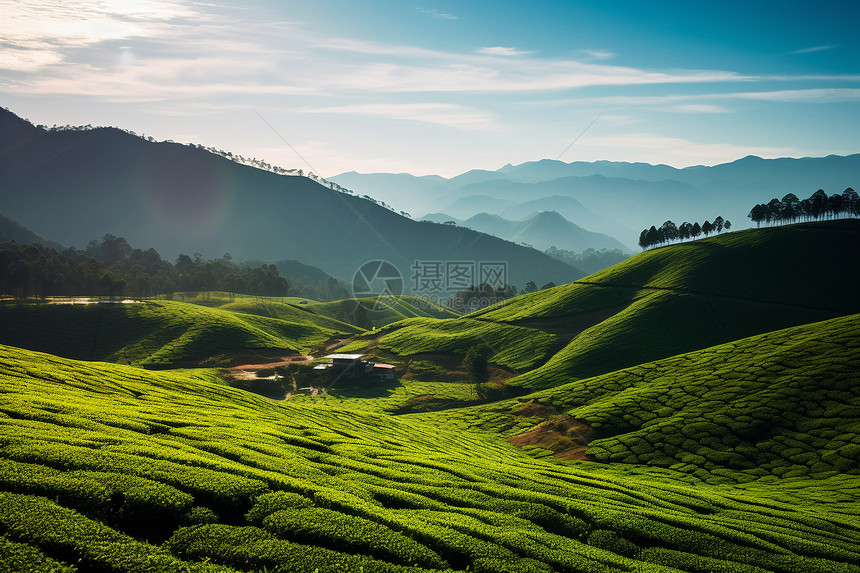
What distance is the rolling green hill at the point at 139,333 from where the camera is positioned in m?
112

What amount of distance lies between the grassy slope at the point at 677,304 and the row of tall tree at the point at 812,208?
17.6 m

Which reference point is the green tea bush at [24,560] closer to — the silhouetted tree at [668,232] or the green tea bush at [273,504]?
the green tea bush at [273,504]

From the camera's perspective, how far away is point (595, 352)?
96.4 metres

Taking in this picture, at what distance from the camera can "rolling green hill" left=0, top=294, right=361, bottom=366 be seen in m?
112

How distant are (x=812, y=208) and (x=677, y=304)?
8751cm

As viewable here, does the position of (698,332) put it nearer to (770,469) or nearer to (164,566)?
(770,469)

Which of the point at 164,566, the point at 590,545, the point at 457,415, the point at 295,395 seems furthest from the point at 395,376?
the point at 164,566

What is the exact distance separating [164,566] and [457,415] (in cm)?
6859

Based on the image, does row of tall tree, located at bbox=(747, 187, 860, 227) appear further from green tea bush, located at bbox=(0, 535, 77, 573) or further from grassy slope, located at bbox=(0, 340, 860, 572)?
green tea bush, located at bbox=(0, 535, 77, 573)

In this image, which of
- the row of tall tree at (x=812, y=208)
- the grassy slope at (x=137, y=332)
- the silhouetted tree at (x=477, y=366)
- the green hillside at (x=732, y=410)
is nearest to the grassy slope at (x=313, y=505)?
the green hillside at (x=732, y=410)

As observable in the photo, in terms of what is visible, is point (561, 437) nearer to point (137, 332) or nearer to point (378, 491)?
point (378, 491)

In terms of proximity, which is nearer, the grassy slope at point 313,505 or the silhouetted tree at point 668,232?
the grassy slope at point 313,505

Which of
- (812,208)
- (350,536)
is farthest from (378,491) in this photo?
(812,208)

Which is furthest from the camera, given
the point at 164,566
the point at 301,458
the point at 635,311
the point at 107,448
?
the point at 635,311
